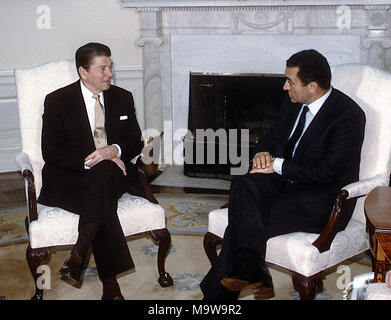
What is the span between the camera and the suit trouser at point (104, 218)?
2.93 meters

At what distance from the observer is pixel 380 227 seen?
2.21 meters

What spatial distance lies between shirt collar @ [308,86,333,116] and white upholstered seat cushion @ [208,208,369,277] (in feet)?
2.10

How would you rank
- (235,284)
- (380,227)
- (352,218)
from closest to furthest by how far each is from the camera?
(380,227), (235,284), (352,218)

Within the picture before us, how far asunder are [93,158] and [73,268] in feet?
2.11

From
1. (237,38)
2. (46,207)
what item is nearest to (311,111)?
(46,207)

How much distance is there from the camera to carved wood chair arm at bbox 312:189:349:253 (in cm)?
271

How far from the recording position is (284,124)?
3232 mm

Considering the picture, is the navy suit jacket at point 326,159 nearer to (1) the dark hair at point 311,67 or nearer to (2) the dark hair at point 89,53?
(1) the dark hair at point 311,67

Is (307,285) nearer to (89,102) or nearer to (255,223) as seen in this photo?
(255,223)

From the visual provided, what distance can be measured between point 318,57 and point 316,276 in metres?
1.12
